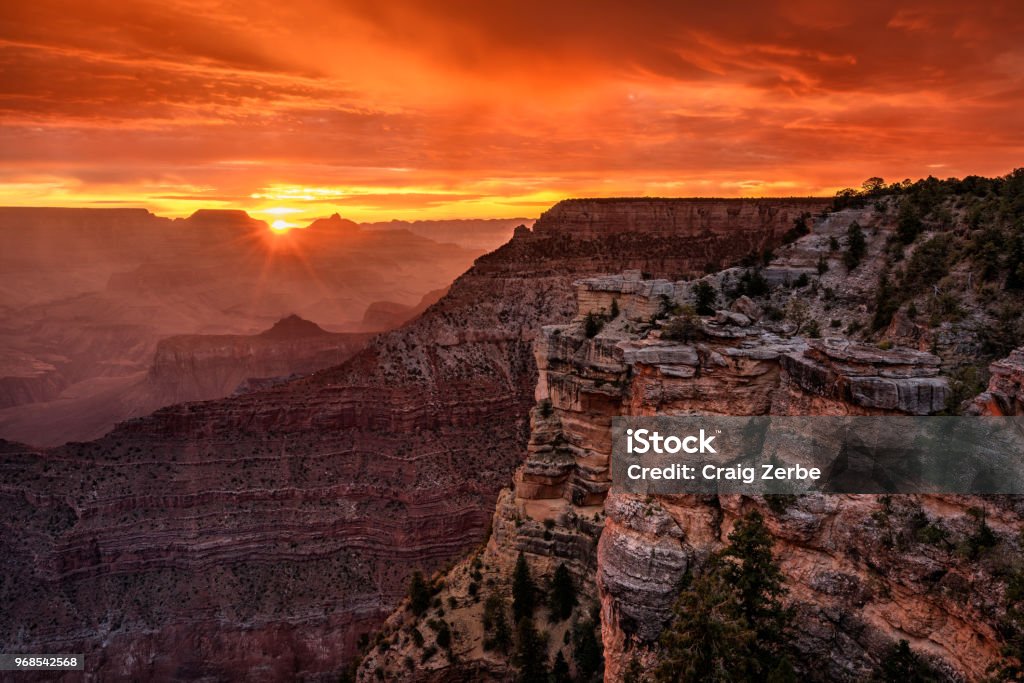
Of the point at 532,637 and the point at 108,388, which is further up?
the point at 532,637

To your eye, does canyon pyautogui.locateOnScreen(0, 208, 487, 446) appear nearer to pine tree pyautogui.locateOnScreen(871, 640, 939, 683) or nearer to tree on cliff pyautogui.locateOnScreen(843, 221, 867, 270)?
tree on cliff pyautogui.locateOnScreen(843, 221, 867, 270)

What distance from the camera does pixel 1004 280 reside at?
21.5 meters

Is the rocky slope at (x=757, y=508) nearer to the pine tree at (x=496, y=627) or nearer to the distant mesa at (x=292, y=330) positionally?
the pine tree at (x=496, y=627)

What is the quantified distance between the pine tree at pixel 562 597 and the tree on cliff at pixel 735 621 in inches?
419

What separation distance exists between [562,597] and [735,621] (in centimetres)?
1208

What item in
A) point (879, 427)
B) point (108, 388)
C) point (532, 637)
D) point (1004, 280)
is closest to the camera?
point (879, 427)

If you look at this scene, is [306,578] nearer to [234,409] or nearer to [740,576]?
[234,409]

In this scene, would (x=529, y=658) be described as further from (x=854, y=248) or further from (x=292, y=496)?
(x=292, y=496)

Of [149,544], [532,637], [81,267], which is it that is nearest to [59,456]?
[149,544]

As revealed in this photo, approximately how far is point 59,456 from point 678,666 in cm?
5360

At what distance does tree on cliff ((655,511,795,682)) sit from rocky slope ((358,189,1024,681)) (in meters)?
0.60

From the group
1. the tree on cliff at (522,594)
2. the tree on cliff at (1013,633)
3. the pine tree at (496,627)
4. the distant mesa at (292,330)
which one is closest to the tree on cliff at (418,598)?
the pine tree at (496,627)

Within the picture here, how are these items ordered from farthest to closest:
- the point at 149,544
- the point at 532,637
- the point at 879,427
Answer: the point at 149,544
the point at 532,637
the point at 879,427

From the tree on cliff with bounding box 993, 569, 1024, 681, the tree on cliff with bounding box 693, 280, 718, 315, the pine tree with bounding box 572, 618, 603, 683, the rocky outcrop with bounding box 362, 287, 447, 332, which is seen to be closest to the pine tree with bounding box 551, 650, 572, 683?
the pine tree with bounding box 572, 618, 603, 683
